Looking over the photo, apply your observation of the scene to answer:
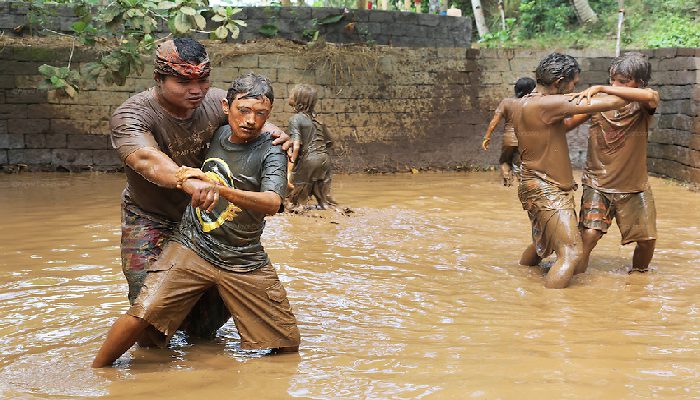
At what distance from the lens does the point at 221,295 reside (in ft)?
13.3

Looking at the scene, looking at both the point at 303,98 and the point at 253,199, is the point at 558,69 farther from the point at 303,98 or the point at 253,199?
the point at 303,98

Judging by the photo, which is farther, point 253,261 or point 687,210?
point 687,210

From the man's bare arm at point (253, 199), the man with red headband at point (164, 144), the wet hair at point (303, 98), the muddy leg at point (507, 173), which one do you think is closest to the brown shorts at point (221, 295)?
the man with red headband at point (164, 144)

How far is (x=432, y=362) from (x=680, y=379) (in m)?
1.14

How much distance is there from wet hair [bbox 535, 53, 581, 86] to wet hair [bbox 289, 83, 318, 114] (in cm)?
354

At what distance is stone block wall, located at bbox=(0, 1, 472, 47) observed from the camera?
13.4 metres

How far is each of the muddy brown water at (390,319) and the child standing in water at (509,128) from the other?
2301 millimetres

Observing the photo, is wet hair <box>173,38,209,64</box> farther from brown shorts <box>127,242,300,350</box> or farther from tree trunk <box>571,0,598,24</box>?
tree trunk <box>571,0,598,24</box>

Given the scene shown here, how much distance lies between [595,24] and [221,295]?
18.0 meters

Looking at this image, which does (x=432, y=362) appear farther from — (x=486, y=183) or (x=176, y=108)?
(x=486, y=183)

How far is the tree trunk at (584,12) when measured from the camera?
20.2 m

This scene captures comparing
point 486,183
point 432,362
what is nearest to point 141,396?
point 432,362

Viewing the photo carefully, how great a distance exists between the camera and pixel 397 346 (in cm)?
436

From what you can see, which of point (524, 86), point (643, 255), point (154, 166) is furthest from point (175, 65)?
point (524, 86)
